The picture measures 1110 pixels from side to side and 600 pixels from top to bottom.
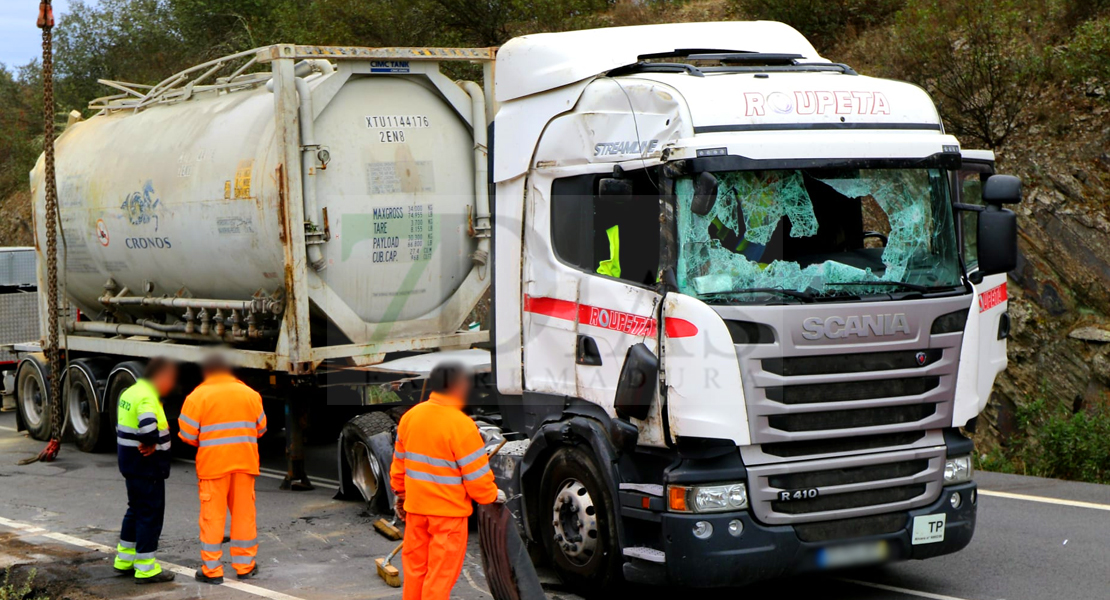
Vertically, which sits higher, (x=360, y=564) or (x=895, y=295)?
(x=895, y=295)

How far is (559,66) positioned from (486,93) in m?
3.59

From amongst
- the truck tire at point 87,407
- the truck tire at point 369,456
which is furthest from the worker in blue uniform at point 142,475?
the truck tire at point 87,407

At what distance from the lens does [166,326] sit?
11492mm

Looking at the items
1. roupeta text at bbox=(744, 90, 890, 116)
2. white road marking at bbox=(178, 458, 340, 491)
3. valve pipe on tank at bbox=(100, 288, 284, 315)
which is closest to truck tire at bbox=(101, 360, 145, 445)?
valve pipe on tank at bbox=(100, 288, 284, 315)

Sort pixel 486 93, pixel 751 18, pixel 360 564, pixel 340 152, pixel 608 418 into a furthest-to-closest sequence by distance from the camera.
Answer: pixel 751 18 → pixel 486 93 → pixel 340 152 → pixel 360 564 → pixel 608 418

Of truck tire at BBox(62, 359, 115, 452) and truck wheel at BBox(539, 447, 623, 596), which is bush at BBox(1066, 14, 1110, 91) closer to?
truck wheel at BBox(539, 447, 623, 596)

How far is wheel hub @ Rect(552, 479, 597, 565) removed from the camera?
6.51m

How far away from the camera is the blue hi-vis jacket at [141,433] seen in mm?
7434

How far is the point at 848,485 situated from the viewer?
6.05m

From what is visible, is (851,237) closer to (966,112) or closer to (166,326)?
(166,326)

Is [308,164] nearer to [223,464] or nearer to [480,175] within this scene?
[480,175]

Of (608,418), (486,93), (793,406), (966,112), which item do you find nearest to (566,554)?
(608,418)

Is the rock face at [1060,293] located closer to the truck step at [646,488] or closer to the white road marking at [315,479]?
the white road marking at [315,479]

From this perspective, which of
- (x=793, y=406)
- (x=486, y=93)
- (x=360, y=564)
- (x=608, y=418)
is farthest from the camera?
(x=486, y=93)
